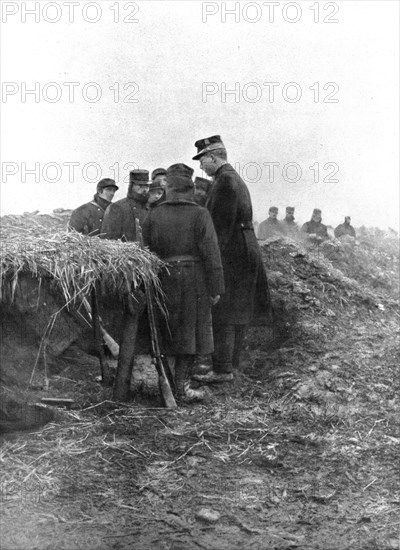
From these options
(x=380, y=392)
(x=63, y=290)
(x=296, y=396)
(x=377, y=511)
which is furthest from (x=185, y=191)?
(x=377, y=511)

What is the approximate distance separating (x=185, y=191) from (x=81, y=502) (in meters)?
2.70

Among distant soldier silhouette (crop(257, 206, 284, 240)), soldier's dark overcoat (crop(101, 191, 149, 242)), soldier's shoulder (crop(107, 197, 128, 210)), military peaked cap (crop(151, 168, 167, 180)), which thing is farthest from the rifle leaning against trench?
distant soldier silhouette (crop(257, 206, 284, 240))

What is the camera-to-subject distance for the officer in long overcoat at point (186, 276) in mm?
4957

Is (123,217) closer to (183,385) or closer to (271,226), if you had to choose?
(183,385)

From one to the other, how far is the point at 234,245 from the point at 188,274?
80 centimetres

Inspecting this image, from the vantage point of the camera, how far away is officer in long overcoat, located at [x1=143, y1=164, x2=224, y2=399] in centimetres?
496

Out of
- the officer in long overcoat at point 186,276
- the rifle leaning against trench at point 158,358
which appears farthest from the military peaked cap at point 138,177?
the rifle leaning against trench at point 158,358

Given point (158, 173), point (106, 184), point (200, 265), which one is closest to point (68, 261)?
point (200, 265)

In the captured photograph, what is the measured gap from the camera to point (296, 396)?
5.13m

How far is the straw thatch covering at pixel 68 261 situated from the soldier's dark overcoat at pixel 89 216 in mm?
2685

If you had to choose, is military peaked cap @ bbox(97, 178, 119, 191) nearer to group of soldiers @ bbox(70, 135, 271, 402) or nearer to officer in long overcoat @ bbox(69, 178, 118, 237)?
officer in long overcoat @ bbox(69, 178, 118, 237)

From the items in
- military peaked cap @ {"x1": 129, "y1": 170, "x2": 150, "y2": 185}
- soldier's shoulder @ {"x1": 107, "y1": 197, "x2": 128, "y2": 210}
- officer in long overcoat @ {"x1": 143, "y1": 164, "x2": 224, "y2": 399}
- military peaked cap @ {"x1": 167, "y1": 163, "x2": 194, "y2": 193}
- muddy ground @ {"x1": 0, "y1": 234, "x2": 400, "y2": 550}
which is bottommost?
muddy ground @ {"x1": 0, "y1": 234, "x2": 400, "y2": 550}

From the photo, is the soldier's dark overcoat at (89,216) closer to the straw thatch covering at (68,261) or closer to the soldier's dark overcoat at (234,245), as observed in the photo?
the soldier's dark overcoat at (234,245)

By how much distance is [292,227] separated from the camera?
16141 millimetres
